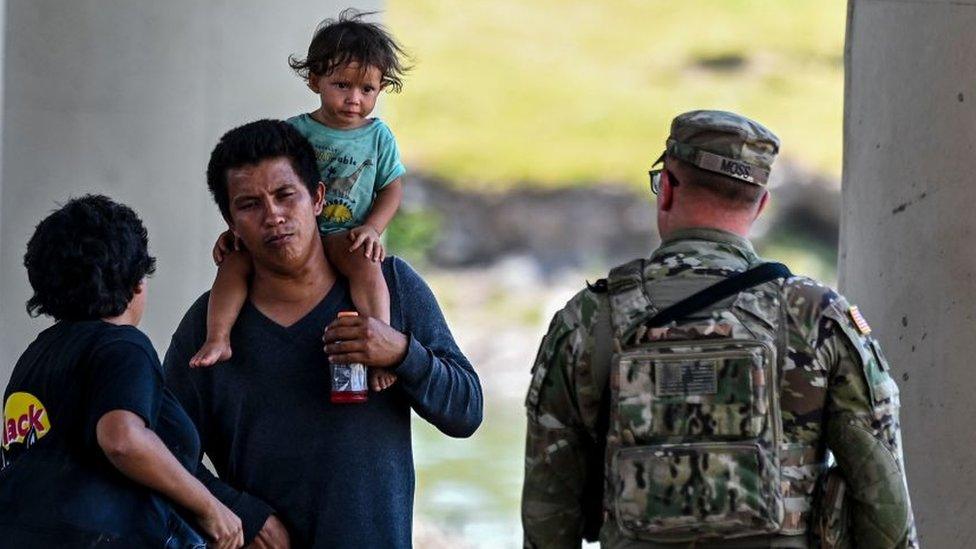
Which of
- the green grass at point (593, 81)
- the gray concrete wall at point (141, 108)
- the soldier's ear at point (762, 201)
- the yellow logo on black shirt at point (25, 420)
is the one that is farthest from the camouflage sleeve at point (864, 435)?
the green grass at point (593, 81)

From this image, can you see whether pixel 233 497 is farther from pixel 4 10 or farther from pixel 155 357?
pixel 4 10

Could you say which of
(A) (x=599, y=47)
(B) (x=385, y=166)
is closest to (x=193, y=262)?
(B) (x=385, y=166)

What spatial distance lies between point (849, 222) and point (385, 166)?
4.83 ft

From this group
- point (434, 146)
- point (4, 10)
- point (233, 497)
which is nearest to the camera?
point (233, 497)

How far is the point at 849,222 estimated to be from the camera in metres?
4.64

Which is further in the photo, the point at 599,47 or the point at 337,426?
the point at 599,47

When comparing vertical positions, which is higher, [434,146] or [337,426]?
[434,146]

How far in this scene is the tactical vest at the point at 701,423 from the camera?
117 inches

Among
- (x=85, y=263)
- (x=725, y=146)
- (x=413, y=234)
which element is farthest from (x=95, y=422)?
(x=413, y=234)

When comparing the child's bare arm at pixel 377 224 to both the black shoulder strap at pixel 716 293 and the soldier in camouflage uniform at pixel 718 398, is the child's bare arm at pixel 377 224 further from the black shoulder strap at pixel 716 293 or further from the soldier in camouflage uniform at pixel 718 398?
the black shoulder strap at pixel 716 293

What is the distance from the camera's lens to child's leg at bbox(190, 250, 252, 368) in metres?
3.57

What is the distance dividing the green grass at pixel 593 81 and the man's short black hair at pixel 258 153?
1602 centimetres

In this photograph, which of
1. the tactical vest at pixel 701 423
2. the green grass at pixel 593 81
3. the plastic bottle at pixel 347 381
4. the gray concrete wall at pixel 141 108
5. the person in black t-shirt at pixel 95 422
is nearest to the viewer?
the tactical vest at pixel 701 423

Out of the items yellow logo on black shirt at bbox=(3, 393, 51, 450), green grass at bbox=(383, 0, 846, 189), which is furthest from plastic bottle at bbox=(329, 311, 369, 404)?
green grass at bbox=(383, 0, 846, 189)
